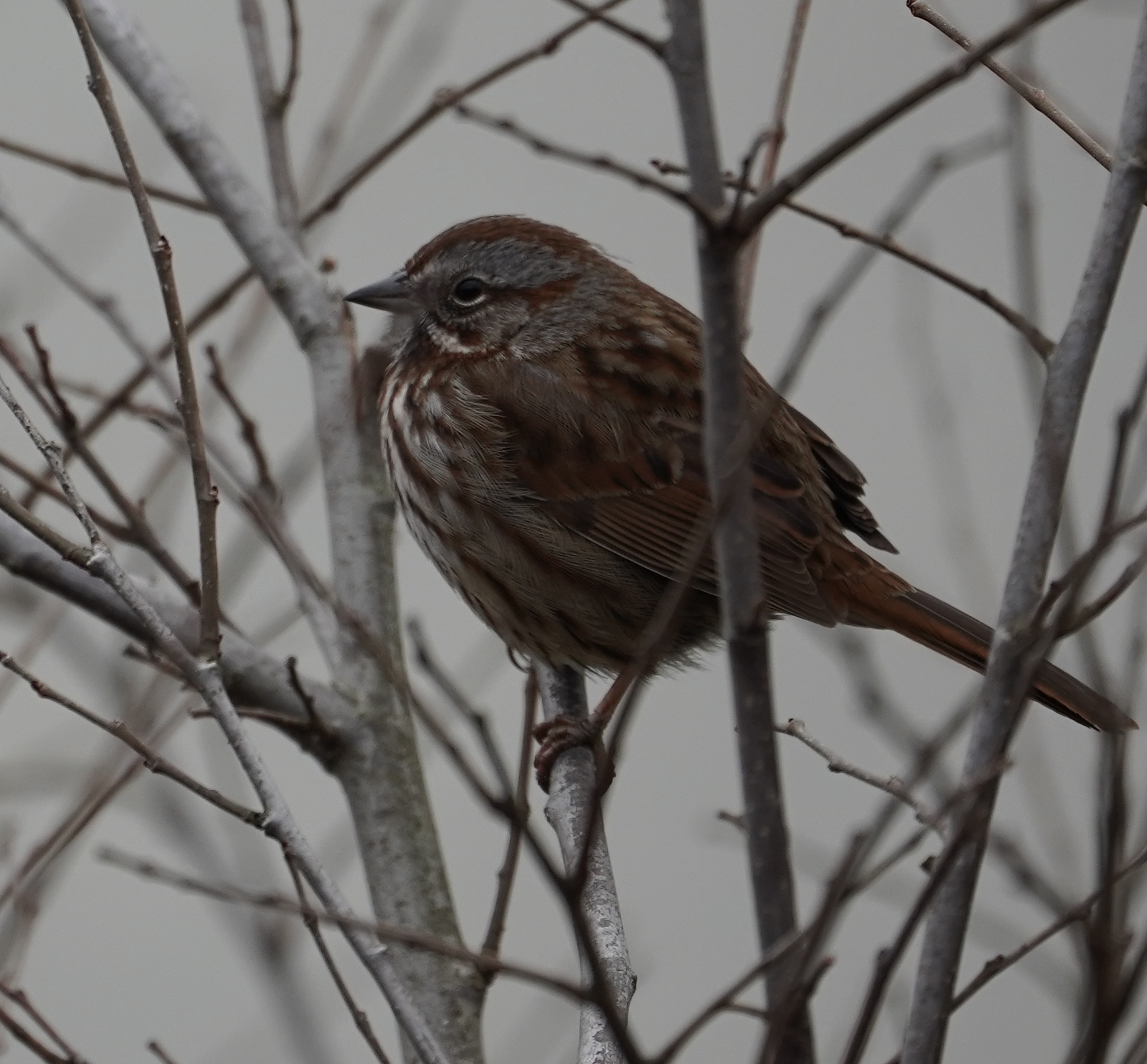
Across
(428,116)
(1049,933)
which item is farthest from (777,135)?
(1049,933)

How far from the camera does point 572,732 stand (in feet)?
11.6

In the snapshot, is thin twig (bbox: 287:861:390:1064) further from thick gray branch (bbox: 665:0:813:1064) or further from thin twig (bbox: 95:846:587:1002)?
thick gray branch (bbox: 665:0:813:1064)

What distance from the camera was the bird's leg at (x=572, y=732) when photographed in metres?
3.50

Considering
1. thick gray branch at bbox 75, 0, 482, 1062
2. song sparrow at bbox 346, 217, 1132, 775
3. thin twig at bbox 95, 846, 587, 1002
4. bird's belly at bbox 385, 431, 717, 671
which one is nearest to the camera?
thin twig at bbox 95, 846, 587, 1002

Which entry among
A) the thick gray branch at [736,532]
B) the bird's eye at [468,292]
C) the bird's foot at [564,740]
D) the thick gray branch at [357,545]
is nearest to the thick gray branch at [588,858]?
the bird's foot at [564,740]

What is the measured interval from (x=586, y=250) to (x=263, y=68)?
90cm

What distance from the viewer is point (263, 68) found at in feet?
12.6

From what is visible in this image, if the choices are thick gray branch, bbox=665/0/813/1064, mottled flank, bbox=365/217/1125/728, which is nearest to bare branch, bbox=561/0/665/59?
thick gray branch, bbox=665/0/813/1064

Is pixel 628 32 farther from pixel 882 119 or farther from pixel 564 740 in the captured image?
pixel 564 740

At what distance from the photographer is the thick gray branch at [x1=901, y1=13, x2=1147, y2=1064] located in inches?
71.1

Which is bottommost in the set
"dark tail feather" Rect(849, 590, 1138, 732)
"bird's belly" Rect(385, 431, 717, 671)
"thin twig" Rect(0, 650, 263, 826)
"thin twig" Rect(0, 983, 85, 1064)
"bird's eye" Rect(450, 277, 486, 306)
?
"thin twig" Rect(0, 983, 85, 1064)

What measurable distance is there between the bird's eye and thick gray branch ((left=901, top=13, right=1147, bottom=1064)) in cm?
→ 228

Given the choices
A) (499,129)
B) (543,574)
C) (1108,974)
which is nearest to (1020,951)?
(1108,974)

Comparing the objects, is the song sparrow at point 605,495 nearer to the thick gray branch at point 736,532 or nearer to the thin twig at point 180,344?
the thin twig at point 180,344
